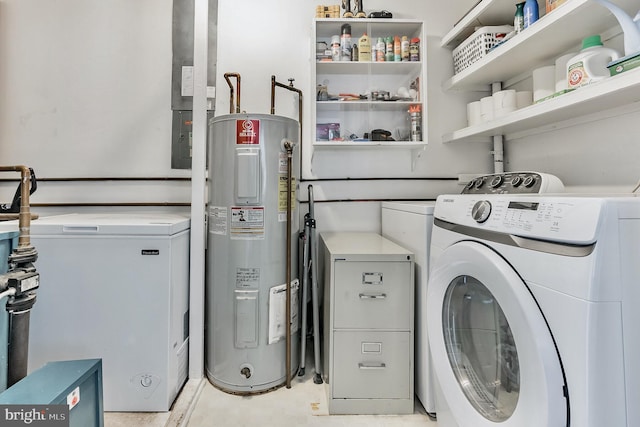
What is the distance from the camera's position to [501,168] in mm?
2037

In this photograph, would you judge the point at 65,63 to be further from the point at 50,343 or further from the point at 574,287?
the point at 574,287

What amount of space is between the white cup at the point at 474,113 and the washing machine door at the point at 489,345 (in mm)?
1272

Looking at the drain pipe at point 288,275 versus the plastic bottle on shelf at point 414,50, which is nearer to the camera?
the drain pipe at point 288,275

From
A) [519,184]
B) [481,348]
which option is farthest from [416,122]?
[481,348]

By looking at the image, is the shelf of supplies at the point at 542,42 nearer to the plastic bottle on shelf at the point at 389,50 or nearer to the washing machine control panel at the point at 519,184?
the plastic bottle on shelf at the point at 389,50

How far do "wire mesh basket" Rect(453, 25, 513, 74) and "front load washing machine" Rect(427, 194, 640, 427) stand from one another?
1.31 meters

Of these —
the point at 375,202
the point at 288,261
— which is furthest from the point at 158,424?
the point at 375,202

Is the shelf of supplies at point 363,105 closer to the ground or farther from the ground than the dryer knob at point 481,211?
A: farther from the ground

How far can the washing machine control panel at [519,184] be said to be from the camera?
1.27 m

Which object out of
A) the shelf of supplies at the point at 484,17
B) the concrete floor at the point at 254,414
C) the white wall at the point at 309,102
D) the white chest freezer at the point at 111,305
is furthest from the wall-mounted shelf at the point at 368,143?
the concrete floor at the point at 254,414

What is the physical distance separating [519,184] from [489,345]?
75 centimetres

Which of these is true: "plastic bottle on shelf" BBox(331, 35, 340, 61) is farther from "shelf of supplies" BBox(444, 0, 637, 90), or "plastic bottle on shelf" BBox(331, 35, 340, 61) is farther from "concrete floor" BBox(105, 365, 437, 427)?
"concrete floor" BBox(105, 365, 437, 427)

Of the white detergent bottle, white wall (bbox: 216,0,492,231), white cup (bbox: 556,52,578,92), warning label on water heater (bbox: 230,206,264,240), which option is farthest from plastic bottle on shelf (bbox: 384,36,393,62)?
warning label on water heater (bbox: 230,206,264,240)

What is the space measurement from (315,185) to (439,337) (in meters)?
1.32
